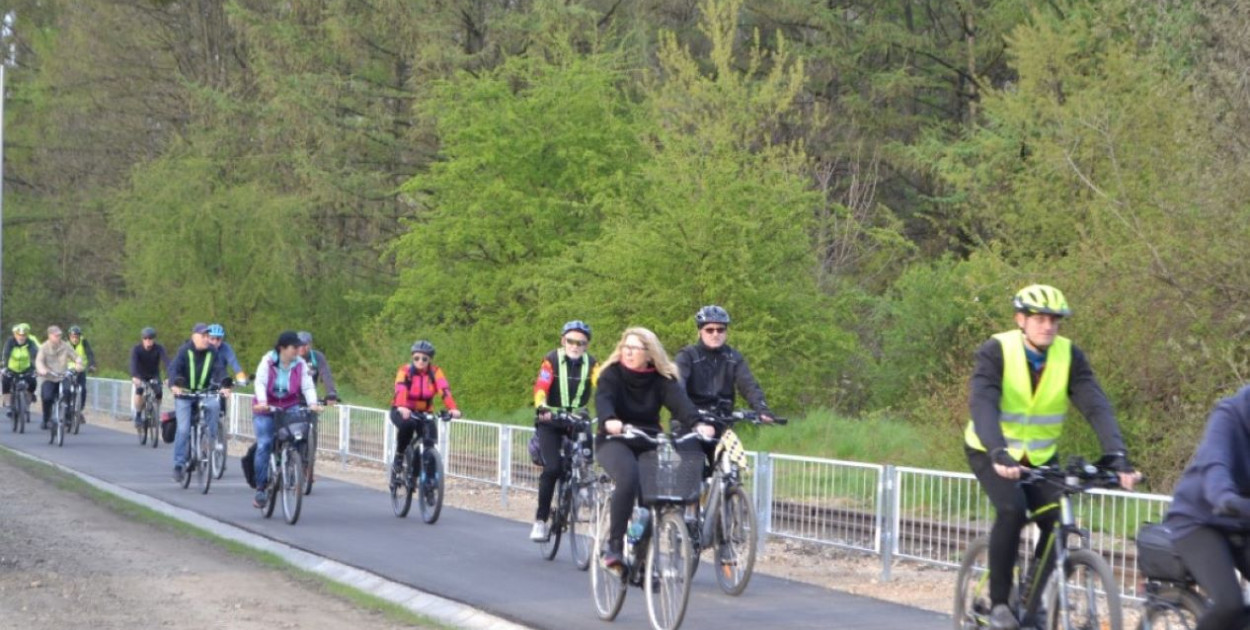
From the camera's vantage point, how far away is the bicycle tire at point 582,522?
13.4 meters

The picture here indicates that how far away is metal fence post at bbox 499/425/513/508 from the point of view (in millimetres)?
19781

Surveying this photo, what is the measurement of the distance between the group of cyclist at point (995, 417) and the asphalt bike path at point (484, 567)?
0.60m

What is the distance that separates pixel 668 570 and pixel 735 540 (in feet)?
6.13

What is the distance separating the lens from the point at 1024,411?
26.9 ft

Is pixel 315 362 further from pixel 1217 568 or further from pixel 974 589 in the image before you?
pixel 1217 568

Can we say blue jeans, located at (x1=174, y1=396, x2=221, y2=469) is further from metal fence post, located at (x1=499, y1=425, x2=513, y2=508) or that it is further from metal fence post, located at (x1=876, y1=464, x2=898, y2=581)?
metal fence post, located at (x1=876, y1=464, x2=898, y2=581)

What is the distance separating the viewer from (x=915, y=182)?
45.7 m

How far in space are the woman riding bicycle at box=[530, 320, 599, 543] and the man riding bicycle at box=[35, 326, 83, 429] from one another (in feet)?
55.2

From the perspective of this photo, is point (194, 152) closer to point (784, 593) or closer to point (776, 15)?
point (776, 15)

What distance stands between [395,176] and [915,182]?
14.4 m

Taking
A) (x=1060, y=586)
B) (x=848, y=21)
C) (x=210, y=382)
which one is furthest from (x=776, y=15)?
(x=1060, y=586)

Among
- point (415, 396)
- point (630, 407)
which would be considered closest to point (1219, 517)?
point (630, 407)

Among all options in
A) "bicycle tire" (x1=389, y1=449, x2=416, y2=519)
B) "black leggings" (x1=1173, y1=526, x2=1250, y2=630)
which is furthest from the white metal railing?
"black leggings" (x1=1173, y1=526, x2=1250, y2=630)

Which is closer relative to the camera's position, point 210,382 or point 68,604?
point 68,604
